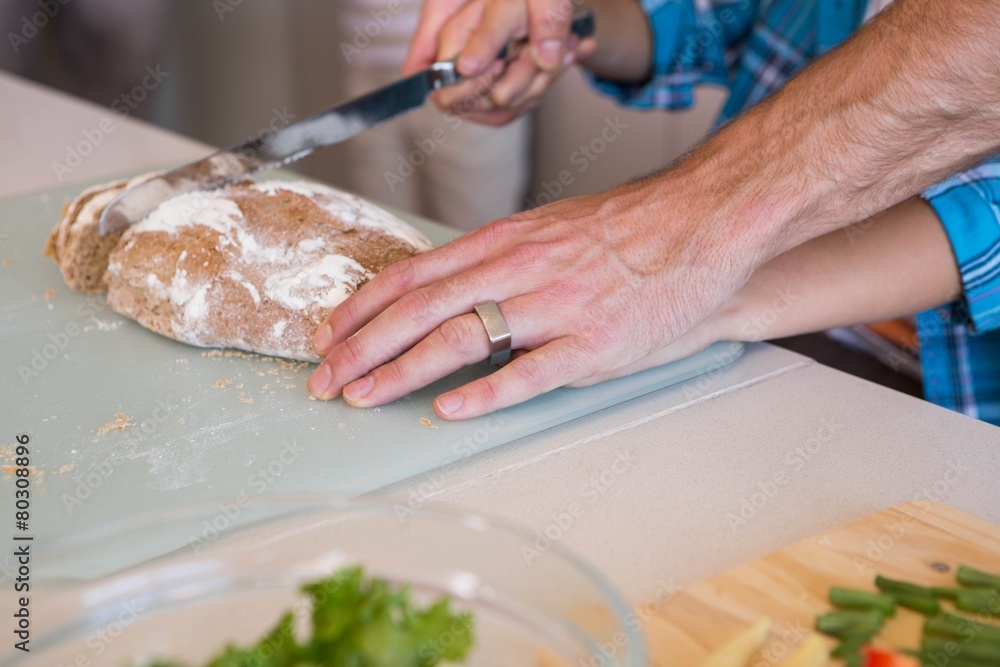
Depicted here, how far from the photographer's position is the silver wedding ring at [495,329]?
3.14 feet

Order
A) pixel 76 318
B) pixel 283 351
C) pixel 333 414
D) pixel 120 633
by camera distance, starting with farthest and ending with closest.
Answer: pixel 76 318 < pixel 283 351 < pixel 333 414 < pixel 120 633

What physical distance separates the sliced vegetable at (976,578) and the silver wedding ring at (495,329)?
0.48 meters

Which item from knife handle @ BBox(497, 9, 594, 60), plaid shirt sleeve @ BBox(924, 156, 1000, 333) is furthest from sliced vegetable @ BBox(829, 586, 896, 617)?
knife handle @ BBox(497, 9, 594, 60)

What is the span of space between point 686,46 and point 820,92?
103cm

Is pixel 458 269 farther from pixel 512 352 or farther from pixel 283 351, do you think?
pixel 283 351

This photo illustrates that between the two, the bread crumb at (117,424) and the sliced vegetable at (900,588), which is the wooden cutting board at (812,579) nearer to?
the sliced vegetable at (900,588)

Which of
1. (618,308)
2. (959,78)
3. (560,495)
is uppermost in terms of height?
(959,78)

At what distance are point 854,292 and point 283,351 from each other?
2.33 feet

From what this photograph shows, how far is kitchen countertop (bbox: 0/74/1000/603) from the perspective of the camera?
0.78 m

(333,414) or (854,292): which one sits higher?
(854,292)

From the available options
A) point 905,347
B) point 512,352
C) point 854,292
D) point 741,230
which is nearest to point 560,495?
point 512,352

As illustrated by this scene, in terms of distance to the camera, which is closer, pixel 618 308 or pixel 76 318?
pixel 618 308

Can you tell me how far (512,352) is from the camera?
102 cm

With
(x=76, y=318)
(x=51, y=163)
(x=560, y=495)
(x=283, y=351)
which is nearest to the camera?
(x=560, y=495)
